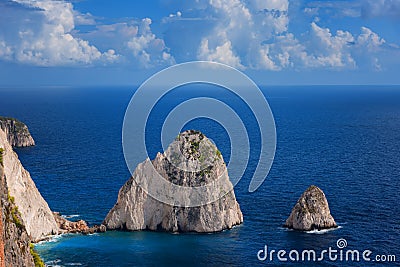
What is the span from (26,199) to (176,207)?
2509 cm

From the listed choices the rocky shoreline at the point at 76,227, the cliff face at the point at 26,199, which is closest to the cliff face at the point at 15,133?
the rocky shoreline at the point at 76,227

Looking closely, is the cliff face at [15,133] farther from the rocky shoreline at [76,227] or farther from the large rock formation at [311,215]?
the large rock formation at [311,215]

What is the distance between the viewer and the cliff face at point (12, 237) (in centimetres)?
5364

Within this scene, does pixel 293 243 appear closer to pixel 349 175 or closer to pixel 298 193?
pixel 298 193

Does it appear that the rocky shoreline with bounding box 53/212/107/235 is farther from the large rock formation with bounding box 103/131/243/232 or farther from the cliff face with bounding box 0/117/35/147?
the cliff face with bounding box 0/117/35/147

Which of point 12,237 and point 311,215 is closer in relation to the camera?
point 12,237

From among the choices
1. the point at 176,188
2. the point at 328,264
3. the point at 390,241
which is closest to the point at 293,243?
the point at 328,264

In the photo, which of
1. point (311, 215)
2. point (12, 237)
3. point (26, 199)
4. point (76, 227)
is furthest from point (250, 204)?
point (12, 237)

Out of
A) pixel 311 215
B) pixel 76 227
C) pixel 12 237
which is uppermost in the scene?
pixel 311 215

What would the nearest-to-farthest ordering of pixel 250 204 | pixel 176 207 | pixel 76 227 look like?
pixel 76 227 < pixel 176 207 < pixel 250 204

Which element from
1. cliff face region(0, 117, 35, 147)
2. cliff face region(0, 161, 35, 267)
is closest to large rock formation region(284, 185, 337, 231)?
cliff face region(0, 161, 35, 267)

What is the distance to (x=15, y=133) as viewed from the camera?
187 meters

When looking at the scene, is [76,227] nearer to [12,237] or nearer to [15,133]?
[12,237]

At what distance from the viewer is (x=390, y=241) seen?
83.4 m
